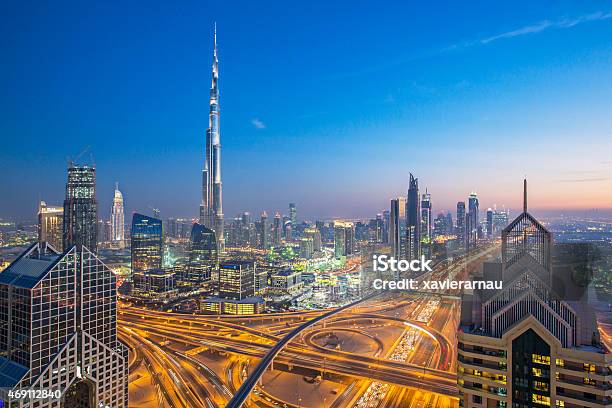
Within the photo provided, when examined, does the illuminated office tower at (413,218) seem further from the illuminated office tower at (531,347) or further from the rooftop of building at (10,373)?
the rooftop of building at (10,373)

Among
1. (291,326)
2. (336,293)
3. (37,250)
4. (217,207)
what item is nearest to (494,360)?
(37,250)

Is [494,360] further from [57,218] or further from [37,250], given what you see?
[57,218]

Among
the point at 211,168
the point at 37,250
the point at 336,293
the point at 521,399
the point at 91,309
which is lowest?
the point at 336,293

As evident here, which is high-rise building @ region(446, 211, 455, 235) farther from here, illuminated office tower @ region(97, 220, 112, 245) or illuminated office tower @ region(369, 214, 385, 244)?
illuminated office tower @ region(97, 220, 112, 245)

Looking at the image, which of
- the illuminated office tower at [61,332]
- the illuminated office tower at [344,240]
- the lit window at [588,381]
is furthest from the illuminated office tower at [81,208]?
the lit window at [588,381]

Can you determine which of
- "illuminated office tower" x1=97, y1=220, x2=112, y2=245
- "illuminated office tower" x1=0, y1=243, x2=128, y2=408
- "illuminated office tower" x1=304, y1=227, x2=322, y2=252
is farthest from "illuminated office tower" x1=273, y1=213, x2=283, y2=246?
"illuminated office tower" x1=0, y1=243, x2=128, y2=408

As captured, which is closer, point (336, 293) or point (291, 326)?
point (291, 326)

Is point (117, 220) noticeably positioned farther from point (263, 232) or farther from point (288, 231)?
point (288, 231)
